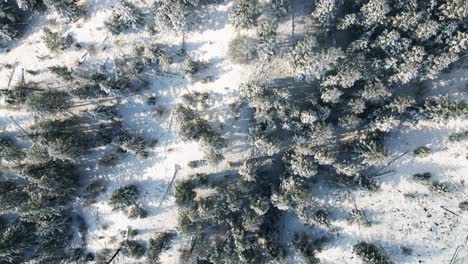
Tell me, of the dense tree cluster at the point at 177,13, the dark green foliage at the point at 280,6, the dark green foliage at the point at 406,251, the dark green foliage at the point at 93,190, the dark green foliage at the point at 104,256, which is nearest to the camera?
the dense tree cluster at the point at 177,13

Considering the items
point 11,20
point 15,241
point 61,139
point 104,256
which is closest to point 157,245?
point 104,256

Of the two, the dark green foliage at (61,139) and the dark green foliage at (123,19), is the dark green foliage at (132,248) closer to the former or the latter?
the dark green foliage at (61,139)

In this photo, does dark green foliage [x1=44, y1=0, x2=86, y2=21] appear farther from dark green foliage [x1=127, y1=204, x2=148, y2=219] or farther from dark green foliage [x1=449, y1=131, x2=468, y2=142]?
dark green foliage [x1=449, y1=131, x2=468, y2=142]

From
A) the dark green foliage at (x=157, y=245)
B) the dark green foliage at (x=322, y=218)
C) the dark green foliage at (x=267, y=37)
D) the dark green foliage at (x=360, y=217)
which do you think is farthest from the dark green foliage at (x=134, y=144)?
the dark green foliage at (x=360, y=217)

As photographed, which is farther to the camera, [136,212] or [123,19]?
[136,212]

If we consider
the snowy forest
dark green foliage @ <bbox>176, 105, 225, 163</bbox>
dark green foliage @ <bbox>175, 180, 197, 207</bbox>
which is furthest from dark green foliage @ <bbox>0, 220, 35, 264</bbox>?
dark green foliage @ <bbox>176, 105, 225, 163</bbox>

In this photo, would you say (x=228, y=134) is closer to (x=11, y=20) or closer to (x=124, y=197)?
(x=124, y=197)

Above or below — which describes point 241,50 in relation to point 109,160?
above
